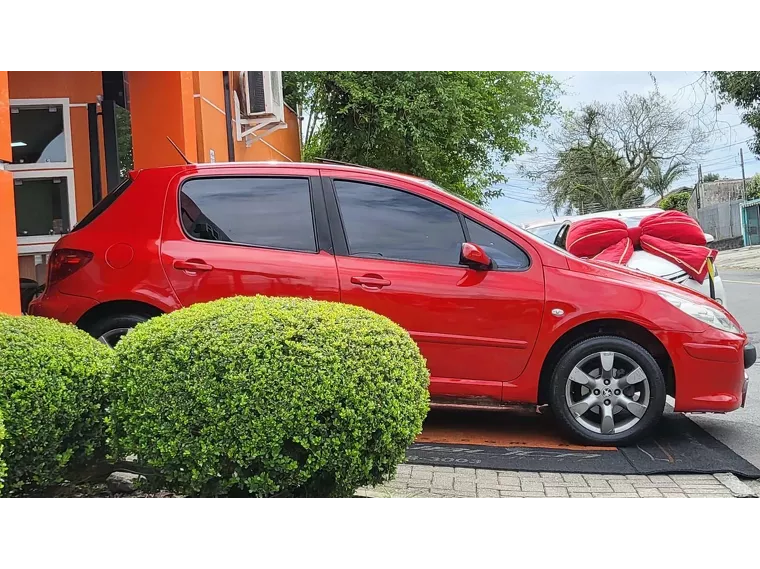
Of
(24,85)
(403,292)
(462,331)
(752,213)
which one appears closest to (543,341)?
(462,331)

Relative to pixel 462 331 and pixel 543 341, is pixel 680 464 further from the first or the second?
pixel 462 331

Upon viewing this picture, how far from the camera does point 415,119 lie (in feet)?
37.5

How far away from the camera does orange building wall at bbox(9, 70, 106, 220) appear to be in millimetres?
8477

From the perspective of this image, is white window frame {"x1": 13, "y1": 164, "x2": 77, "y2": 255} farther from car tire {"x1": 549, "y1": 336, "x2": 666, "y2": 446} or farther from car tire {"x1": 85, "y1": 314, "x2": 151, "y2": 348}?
car tire {"x1": 549, "y1": 336, "x2": 666, "y2": 446}

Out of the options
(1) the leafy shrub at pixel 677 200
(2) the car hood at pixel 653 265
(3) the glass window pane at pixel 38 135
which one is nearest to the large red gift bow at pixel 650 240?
(2) the car hood at pixel 653 265

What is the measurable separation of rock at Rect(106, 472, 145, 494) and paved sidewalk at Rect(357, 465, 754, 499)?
1088mm

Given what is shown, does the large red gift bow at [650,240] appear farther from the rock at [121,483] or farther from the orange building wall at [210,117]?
the orange building wall at [210,117]

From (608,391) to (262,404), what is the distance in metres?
2.62

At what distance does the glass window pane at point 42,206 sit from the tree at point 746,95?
778 centimetres

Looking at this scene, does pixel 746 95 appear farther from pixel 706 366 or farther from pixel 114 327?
pixel 114 327

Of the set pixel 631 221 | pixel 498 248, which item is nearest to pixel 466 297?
pixel 498 248

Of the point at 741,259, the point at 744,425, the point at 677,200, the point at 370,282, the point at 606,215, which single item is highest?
the point at 677,200

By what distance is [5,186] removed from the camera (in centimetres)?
426

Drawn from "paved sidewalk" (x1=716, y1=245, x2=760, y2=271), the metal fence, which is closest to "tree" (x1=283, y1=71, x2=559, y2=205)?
"paved sidewalk" (x1=716, y1=245, x2=760, y2=271)
